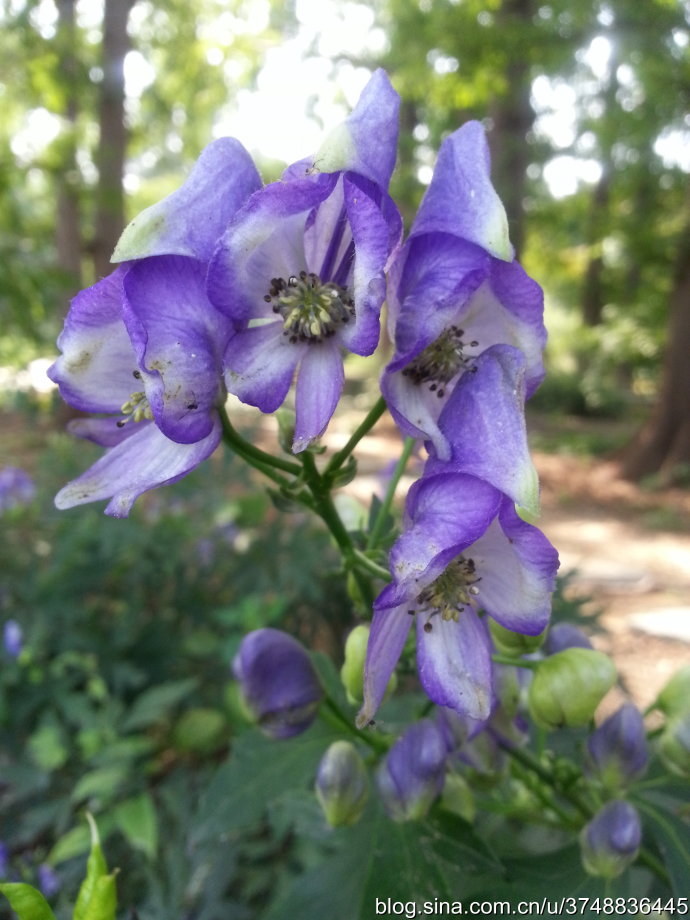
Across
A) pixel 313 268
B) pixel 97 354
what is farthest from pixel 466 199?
pixel 97 354

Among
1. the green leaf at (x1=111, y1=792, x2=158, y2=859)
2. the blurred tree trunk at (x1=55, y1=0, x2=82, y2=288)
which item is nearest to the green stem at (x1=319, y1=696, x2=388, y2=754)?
the green leaf at (x1=111, y1=792, x2=158, y2=859)

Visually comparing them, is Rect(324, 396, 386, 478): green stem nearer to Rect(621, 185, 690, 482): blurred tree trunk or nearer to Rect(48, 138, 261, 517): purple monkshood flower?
Rect(48, 138, 261, 517): purple monkshood flower

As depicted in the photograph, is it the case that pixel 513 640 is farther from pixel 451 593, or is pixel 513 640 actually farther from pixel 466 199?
pixel 466 199

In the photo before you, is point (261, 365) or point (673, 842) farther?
point (673, 842)

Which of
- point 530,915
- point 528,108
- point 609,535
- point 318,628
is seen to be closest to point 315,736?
point 530,915

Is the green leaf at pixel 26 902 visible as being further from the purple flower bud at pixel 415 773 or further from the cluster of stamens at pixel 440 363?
the cluster of stamens at pixel 440 363

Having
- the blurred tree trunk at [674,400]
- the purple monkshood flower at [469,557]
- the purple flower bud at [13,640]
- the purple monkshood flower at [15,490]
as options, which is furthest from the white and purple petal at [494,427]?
the blurred tree trunk at [674,400]
